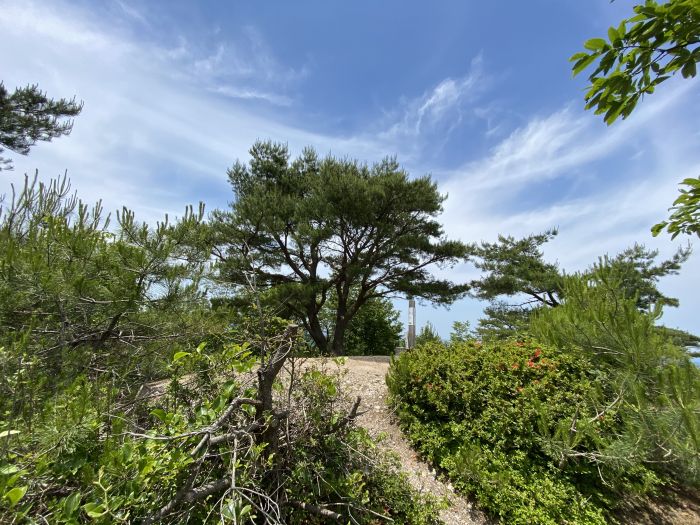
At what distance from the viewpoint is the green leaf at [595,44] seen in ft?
5.16

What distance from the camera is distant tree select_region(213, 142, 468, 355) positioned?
10.3 metres

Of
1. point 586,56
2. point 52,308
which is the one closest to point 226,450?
point 52,308

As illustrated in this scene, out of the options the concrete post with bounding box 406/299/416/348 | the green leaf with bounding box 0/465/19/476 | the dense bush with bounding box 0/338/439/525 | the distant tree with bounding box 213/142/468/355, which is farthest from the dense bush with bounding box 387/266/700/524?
the distant tree with bounding box 213/142/468/355

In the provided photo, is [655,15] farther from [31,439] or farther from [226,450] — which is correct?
[31,439]

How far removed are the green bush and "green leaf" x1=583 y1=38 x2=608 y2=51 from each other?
107 inches

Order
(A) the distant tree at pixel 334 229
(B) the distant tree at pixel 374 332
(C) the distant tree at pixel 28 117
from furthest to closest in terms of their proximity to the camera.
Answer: (B) the distant tree at pixel 374 332, (A) the distant tree at pixel 334 229, (C) the distant tree at pixel 28 117

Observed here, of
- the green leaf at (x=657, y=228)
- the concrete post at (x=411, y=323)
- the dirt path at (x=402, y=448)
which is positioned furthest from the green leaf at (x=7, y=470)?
the concrete post at (x=411, y=323)

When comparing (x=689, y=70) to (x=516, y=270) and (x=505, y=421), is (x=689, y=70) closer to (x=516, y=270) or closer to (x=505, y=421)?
(x=505, y=421)

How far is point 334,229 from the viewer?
10891 mm

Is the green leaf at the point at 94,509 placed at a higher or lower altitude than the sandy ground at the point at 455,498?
higher

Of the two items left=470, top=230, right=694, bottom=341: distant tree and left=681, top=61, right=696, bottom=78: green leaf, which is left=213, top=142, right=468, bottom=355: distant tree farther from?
left=681, top=61, right=696, bottom=78: green leaf

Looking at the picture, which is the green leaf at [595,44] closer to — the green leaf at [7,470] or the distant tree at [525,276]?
the green leaf at [7,470]

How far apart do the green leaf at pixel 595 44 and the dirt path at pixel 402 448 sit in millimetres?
2341

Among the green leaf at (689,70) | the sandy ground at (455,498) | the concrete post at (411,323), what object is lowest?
the sandy ground at (455,498)
